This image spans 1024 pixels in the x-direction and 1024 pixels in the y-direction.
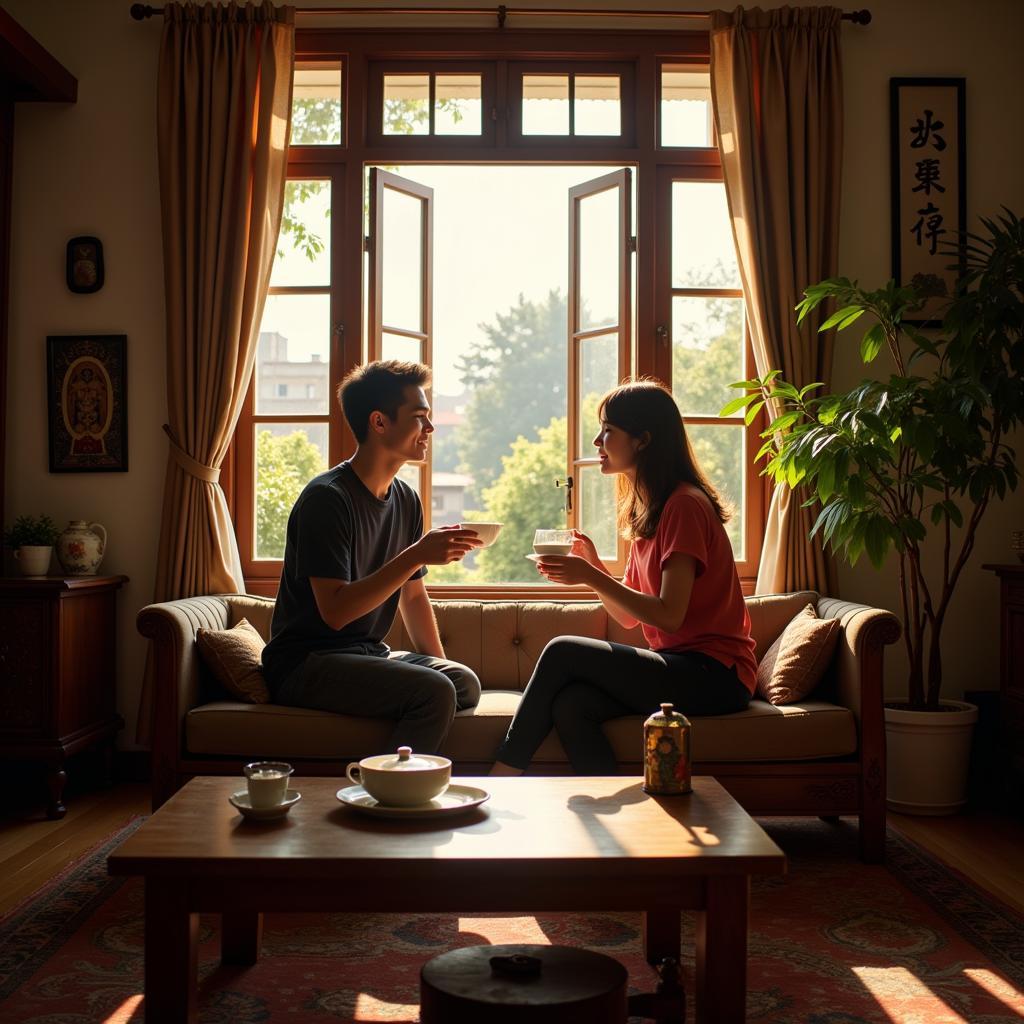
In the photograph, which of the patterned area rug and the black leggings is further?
the black leggings

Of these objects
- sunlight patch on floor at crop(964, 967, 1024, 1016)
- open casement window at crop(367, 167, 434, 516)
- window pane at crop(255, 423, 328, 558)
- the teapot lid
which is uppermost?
open casement window at crop(367, 167, 434, 516)

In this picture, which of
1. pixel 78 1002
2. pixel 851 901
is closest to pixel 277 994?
pixel 78 1002

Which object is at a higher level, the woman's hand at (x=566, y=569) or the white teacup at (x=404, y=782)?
the woman's hand at (x=566, y=569)

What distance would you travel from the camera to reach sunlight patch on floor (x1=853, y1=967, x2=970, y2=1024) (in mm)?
1991

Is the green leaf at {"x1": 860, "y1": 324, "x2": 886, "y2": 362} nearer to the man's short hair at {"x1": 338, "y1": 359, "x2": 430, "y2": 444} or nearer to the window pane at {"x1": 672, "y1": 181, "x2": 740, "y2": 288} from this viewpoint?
the window pane at {"x1": 672, "y1": 181, "x2": 740, "y2": 288}

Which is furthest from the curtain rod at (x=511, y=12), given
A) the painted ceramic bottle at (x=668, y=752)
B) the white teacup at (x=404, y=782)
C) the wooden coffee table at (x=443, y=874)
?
the wooden coffee table at (x=443, y=874)

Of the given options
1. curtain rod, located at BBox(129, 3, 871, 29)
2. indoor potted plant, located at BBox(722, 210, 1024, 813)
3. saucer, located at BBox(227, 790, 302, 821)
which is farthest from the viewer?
curtain rod, located at BBox(129, 3, 871, 29)

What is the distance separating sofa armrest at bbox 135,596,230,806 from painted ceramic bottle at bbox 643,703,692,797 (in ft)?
4.92

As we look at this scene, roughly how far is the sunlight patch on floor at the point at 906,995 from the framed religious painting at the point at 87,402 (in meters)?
3.05

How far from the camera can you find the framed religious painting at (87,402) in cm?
404

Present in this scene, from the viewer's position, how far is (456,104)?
4.18 m

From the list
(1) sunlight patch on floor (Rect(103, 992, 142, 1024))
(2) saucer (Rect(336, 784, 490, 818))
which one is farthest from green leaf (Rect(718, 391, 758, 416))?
(1) sunlight patch on floor (Rect(103, 992, 142, 1024))

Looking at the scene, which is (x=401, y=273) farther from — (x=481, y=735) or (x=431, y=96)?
(x=481, y=735)

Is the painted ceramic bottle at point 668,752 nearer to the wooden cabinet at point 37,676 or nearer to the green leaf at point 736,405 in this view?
the green leaf at point 736,405
